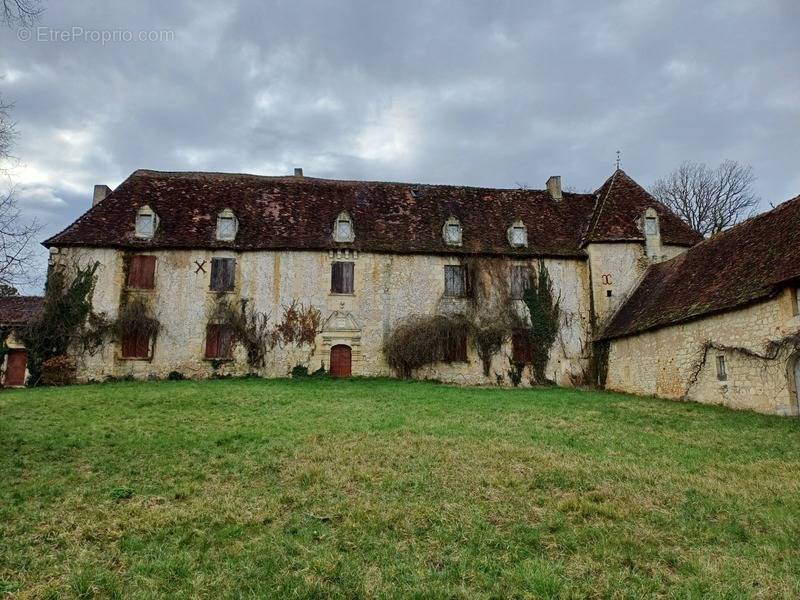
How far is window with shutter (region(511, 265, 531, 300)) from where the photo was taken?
21830 millimetres

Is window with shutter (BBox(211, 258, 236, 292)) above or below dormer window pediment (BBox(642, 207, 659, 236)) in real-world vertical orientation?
below

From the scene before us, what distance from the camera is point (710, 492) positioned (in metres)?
6.04

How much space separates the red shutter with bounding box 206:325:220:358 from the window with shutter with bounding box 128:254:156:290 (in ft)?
9.22

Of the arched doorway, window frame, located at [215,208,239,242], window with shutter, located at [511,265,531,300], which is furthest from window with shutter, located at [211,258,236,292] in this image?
window with shutter, located at [511,265,531,300]

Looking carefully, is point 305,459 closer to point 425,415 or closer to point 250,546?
point 250,546

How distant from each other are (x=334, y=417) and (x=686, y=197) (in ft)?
95.0

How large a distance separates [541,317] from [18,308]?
2227 centimetres

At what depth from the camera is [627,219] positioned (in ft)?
73.5

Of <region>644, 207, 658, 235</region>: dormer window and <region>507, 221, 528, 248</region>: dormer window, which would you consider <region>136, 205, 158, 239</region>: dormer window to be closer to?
<region>507, 221, 528, 248</region>: dormer window

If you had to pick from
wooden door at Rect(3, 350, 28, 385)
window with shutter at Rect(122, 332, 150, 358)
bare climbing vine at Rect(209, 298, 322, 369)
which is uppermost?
bare climbing vine at Rect(209, 298, 322, 369)

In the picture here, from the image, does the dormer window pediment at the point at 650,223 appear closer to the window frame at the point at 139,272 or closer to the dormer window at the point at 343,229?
the dormer window at the point at 343,229

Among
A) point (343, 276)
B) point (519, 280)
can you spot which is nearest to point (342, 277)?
point (343, 276)

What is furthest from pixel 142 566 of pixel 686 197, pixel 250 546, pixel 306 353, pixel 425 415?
pixel 686 197

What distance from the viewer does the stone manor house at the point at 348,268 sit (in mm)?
20219
